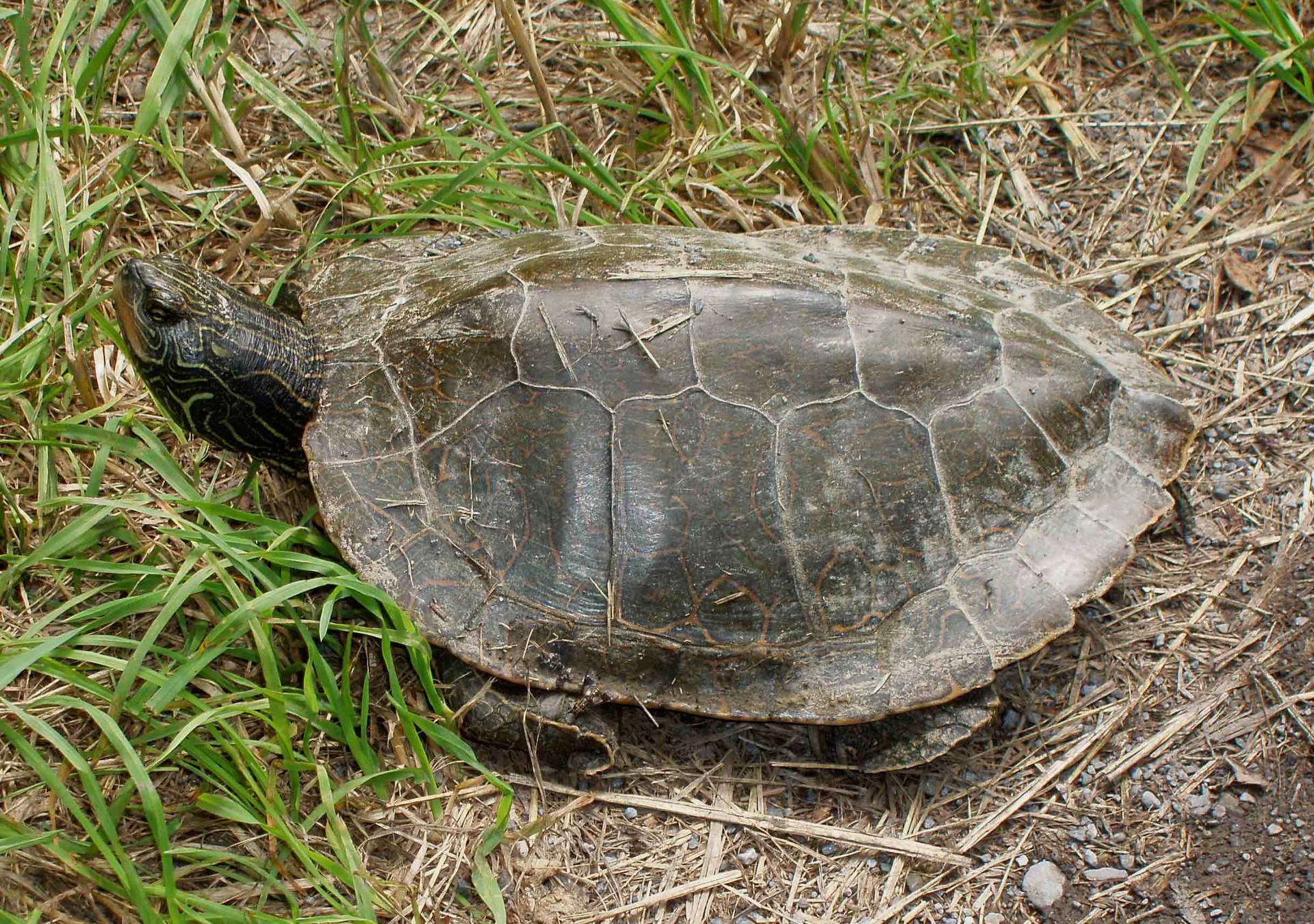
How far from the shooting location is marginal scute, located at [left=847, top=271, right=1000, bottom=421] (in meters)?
3.40

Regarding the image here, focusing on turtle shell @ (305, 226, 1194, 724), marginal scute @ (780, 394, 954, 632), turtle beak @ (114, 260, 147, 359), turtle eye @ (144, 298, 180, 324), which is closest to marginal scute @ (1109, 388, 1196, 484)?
turtle shell @ (305, 226, 1194, 724)

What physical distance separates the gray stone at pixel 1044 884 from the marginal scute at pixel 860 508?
0.97 m

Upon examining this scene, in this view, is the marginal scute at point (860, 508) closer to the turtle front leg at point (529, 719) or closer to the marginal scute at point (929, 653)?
the marginal scute at point (929, 653)

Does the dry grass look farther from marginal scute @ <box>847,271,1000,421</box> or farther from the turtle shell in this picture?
marginal scute @ <box>847,271,1000,421</box>

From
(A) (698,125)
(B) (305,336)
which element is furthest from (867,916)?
(A) (698,125)

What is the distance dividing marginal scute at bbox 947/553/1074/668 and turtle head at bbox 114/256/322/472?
7.54 ft

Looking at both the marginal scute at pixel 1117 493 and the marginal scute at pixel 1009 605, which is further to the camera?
the marginal scute at pixel 1117 493

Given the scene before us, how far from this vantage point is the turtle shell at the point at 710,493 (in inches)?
130

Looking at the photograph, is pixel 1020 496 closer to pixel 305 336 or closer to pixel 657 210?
pixel 657 210

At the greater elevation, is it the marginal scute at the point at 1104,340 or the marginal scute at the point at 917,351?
the marginal scute at the point at 917,351

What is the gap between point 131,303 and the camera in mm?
3365

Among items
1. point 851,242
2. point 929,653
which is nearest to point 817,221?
point 851,242

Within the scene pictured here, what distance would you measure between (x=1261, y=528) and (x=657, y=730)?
245 centimetres

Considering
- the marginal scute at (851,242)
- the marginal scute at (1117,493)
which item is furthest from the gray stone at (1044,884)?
the marginal scute at (851,242)
